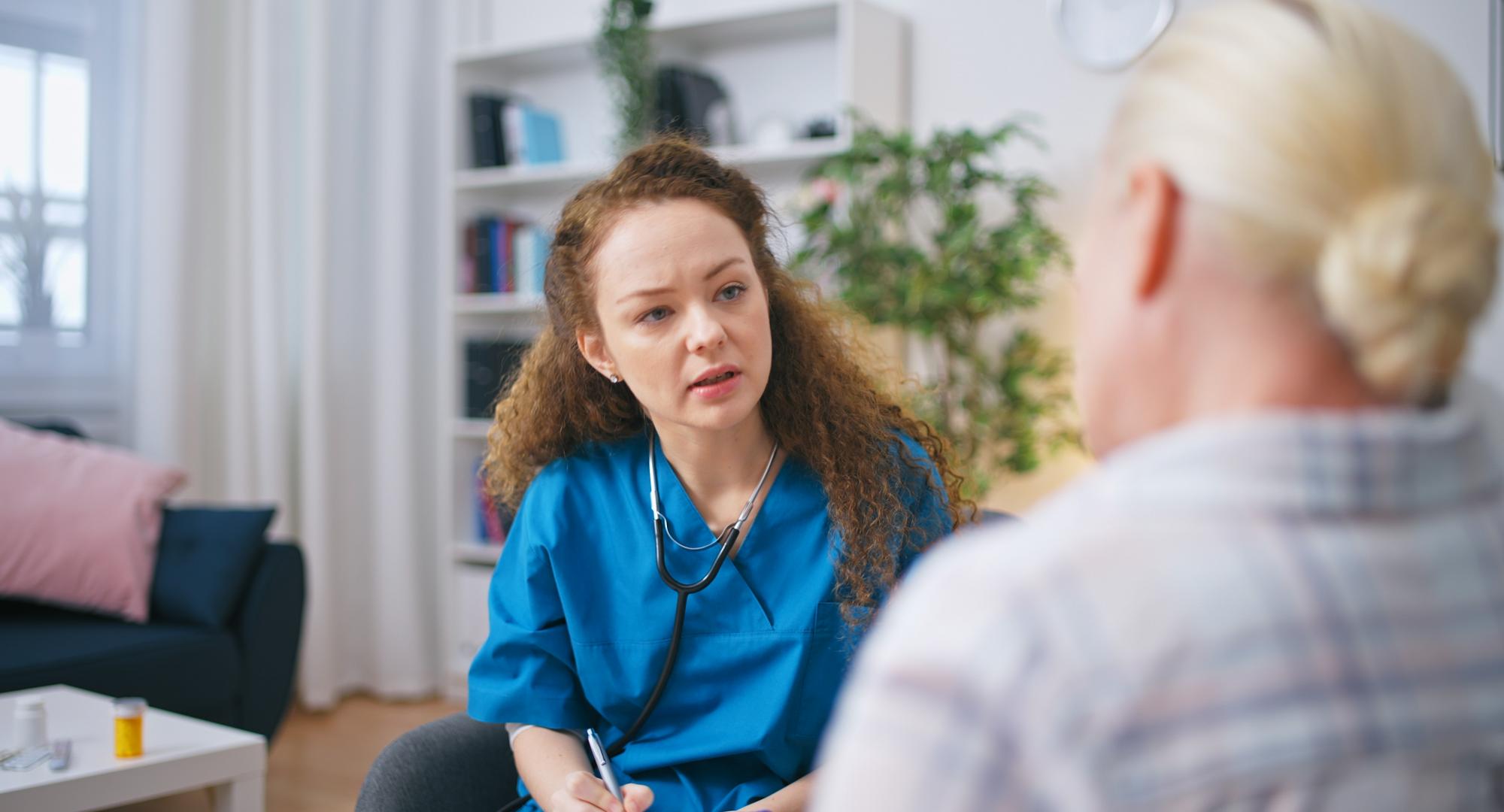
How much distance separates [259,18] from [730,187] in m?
2.78

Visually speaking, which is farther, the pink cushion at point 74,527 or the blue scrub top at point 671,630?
the pink cushion at point 74,527

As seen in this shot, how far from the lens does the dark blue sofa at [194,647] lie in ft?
7.66

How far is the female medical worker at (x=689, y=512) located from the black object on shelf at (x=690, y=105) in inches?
82.1

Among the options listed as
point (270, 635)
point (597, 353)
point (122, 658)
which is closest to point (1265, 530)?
point (597, 353)

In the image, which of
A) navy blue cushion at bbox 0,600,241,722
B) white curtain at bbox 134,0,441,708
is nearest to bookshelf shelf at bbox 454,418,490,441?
white curtain at bbox 134,0,441,708

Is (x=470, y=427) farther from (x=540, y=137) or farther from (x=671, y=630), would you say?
(x=671, y=630)

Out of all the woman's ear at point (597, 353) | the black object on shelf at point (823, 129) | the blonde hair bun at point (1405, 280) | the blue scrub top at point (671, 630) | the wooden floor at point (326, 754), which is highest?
the black object on shelf at point (823, 129)

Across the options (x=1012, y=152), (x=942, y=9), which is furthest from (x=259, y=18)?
(x=1012, y=152)

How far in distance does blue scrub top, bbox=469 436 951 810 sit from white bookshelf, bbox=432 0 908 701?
1.89 m

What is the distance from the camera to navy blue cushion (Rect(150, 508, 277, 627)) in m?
2.62

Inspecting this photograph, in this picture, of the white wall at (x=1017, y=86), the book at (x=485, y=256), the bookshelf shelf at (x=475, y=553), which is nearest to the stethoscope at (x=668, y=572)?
the white wall at (x=1017, y=86)

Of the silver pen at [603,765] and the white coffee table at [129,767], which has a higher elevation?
the silver pen at [603,765]

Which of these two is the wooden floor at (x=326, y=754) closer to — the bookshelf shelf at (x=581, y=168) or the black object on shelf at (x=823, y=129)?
the bookshelf shelf at (x=581, y=168)

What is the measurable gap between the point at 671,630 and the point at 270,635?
1778 millimetres
